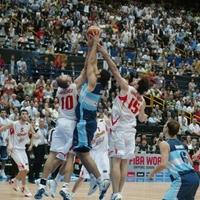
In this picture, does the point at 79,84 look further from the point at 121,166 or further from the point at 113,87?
the point at 113,87

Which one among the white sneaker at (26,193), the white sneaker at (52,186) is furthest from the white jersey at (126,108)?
the white sneaker at (26,193)

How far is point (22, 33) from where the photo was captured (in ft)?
106

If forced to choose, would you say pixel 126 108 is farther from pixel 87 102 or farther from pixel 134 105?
pixel 87 102

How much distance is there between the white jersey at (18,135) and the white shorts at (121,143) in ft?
18.8

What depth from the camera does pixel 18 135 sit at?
1817 centimetres

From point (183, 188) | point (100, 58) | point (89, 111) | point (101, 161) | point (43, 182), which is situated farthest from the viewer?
point (100, 58)

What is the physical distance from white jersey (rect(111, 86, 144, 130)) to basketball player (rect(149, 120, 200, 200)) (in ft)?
6.96

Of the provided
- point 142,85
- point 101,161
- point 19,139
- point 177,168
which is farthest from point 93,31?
point 19,139

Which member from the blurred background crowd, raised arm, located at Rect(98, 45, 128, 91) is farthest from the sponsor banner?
raised arm, located at Rect(98, 45, 128, 91)

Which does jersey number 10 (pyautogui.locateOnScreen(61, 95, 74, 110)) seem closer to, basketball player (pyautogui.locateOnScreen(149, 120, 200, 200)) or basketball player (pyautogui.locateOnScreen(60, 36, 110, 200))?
basketball player (pyautogui.locateOnScreen(60, 36, 110, 200))

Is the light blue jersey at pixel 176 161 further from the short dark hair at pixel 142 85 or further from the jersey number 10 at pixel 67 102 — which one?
the jersey number 10 at pixel 67 102

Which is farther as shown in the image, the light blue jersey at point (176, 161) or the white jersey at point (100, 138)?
the white jersey at point (100, 138)

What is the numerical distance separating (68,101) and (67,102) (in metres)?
0.03

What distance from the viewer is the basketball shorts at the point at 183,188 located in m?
10.2
